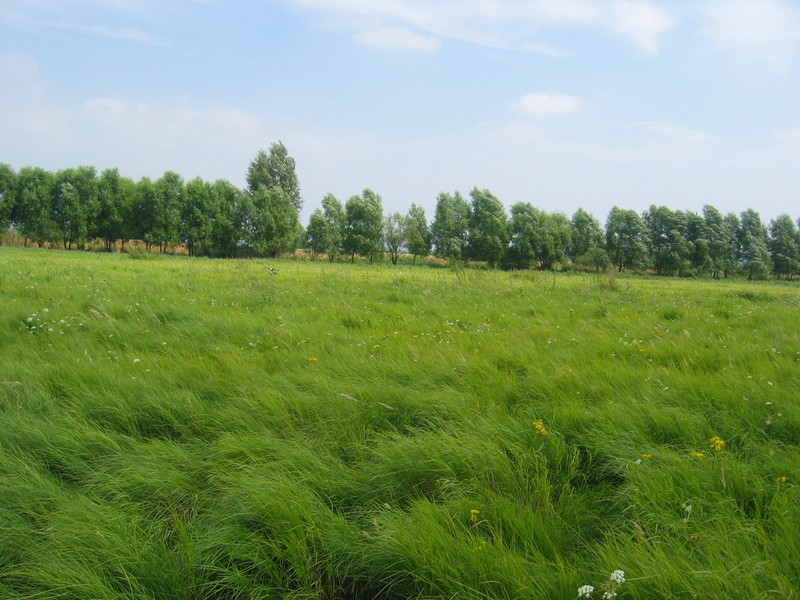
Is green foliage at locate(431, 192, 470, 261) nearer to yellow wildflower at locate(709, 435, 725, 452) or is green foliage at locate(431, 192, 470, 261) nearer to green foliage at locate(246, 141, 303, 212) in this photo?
green foliage at locate(246, 141, 303, 212)

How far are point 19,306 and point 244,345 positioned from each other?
4.38m

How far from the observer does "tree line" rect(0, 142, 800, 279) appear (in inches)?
2158

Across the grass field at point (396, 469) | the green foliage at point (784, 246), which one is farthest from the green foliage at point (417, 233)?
the grass field at point (396, 469)

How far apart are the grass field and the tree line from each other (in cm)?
5623

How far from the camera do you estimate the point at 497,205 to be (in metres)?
61.9

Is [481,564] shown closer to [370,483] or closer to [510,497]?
[510,497]

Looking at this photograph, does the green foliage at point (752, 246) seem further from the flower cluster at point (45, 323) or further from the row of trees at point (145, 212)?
the flower cluster at point (45, 323)

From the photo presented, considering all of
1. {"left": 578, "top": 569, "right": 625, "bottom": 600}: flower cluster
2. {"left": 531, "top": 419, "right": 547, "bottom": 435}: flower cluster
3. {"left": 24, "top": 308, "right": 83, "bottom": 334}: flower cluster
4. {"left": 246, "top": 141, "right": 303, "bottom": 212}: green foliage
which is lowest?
{"left": 578, "top": 569, "right": 625, "bottom": 600}: flower cluster

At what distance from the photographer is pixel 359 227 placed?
6106 centimetres

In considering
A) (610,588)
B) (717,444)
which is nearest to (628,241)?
(717,444)

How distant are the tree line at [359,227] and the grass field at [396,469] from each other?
5623cm

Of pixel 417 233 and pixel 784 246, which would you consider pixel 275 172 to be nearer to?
pixel 417 233

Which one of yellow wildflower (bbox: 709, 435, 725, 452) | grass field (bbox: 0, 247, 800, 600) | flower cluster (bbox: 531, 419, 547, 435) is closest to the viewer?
grass field (bbox: 0, 247, 800, 600)

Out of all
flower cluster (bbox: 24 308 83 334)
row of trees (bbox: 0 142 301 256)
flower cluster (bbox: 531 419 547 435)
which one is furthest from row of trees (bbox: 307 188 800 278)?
flower cluster (bbox: 531 419 547 435)
